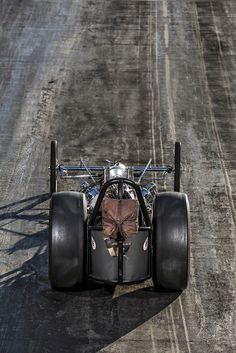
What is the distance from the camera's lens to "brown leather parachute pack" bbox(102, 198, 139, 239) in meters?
10.9

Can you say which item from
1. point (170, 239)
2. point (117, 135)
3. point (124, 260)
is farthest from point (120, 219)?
point (117, 135)

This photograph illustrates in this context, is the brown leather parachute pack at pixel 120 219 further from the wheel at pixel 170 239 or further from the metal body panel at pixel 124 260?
the wheel at pixel 170 239

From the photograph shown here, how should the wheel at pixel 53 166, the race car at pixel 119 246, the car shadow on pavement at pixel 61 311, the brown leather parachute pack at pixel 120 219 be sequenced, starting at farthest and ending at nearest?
the wheel at pixel 53 166 < the race car at pixel 119 246 < the car shadow on pavement at pixel 61 311 < the brown leather parachute pack at pixel 120 219

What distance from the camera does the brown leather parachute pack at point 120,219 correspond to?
10859 millimetres

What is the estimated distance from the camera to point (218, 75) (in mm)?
20328

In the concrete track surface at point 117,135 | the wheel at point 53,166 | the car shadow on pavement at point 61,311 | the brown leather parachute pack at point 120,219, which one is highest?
the brown leather parachute pack at point 120,219

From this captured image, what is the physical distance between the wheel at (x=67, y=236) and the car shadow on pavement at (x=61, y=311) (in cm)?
51

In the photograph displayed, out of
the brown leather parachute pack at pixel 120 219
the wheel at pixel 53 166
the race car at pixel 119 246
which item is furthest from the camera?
the wheel at pixel 53 166

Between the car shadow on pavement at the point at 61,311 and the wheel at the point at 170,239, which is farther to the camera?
the wheel at the point at 170,239

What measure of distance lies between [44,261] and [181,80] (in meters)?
8.24

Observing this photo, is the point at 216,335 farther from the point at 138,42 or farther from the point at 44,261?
the point at 138,42

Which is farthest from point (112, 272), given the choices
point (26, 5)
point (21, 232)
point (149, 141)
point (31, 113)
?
point (26, 5)

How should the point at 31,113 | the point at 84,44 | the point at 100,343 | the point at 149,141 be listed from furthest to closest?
the point at 84,44, the point at 31,113, the point at 149,141, the point at 100,343

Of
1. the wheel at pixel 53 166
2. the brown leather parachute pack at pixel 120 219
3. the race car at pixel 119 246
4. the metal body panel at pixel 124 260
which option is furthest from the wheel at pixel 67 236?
the wheel at pixel 53 166
